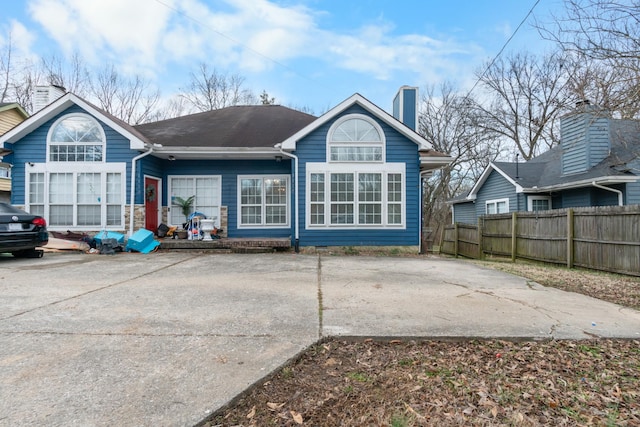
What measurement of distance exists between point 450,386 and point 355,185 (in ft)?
27.0

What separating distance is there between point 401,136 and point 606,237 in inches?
226

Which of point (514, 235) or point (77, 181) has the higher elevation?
point (77, 181)

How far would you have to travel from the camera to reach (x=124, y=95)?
2255 centimetres

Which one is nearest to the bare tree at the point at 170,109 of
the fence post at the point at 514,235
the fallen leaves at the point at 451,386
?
the fence post at the point at 514,235

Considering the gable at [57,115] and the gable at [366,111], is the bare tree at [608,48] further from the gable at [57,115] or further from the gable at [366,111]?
the gable at [57,115]

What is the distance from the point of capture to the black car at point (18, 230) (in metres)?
A: 7.00

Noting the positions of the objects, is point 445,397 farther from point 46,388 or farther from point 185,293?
point 185,293

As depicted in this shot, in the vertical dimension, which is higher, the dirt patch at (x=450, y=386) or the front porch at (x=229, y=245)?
the front porch at (x=229, y=245)

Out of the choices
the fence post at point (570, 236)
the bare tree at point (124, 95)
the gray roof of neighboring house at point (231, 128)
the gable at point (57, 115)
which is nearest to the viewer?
the fence post at point (570, 236)

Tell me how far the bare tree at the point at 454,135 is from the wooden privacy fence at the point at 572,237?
481 inches

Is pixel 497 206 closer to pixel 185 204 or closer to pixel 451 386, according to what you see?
pixel 185 204

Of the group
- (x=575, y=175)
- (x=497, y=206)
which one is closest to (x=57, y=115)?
(x=575, y=175)

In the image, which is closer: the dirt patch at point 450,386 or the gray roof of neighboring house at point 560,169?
the dirt patch at point 450,386

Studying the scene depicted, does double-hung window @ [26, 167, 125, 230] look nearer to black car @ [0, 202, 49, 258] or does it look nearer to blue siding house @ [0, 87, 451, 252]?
blue siding house @ [0, 87, 451, 252]
